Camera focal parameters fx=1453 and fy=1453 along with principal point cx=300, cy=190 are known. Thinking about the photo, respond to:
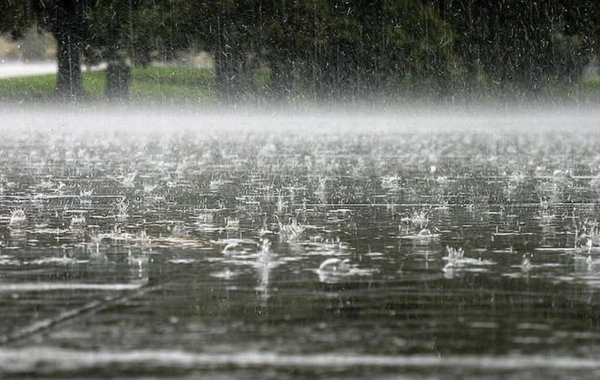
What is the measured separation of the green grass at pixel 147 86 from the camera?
52.4 m

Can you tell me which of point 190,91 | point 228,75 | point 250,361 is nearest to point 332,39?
point 228,75

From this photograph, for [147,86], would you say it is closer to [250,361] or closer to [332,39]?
[332,39]

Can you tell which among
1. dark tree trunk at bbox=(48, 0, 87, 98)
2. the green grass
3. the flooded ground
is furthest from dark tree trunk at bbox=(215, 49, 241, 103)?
the flooded ground

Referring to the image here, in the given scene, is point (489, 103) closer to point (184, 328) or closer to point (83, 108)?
point (83, 108)

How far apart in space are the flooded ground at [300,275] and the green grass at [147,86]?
36.9m

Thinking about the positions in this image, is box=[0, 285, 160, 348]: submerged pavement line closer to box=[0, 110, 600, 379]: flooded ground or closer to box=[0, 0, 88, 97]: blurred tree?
box=[0, 110, 600, 379]: flooded ground

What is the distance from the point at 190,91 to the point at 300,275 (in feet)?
159

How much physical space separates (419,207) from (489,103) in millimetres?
41899

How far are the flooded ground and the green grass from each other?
36.9 metres

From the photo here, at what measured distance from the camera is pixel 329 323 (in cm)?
512

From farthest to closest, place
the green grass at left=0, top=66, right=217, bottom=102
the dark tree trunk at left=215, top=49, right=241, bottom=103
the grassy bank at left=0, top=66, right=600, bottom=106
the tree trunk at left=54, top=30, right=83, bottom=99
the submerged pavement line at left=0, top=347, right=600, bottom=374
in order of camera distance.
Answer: the green grass at left=0, top=66, right=217, bottom=102, the grassy bank at left=0, top=66, right=600, bottom=106, the dark tree trunk at left=215, top=49, right=241, bottom=103, the tree trunk at left=54, top=30, right=83, bottom=99, the submerged pavement line at left=0, top=347, right=600, bottom=374

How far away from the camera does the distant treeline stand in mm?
48688

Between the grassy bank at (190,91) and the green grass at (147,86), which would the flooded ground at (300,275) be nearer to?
the grassy bank at (190,91)

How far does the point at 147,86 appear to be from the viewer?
55438mm
